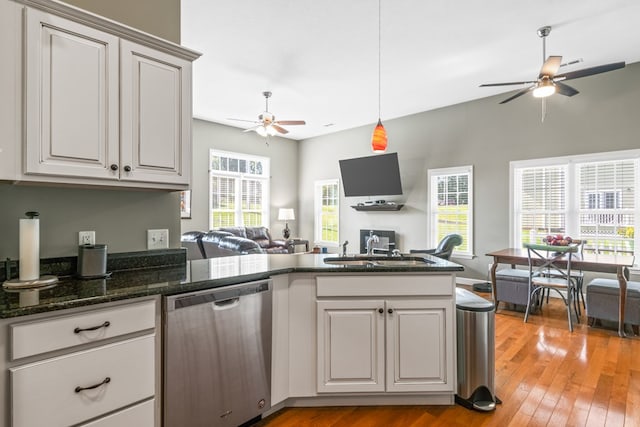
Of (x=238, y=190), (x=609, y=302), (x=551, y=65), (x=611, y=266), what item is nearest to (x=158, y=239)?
(x=551, y=65)

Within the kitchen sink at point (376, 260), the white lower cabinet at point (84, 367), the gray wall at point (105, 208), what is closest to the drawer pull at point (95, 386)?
the white lower cabinet at point (84, 367)

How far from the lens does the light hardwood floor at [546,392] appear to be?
206 cm

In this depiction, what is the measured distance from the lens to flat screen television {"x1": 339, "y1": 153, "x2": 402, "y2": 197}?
680cm

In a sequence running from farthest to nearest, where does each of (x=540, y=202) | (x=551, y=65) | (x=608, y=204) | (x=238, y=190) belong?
(x=238, y=190) → (x=540, y=202) → (x=608, y=204) → (x=551, y=65)

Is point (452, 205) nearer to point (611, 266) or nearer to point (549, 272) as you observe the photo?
point (549, 272)

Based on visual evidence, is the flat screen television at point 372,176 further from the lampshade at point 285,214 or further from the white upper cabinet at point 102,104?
the white upper cabinet at point 102,104

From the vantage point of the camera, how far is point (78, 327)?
Answer: 1.36 m

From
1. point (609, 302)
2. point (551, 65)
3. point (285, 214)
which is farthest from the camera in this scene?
point (285, 214)

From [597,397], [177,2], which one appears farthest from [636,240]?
[177,2]

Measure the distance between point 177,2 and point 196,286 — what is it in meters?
1.89

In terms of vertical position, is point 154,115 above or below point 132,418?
above

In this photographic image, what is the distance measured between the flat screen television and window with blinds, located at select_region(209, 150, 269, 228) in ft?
6.98

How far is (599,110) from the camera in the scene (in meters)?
4.77

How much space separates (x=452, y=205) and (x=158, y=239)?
539cm
